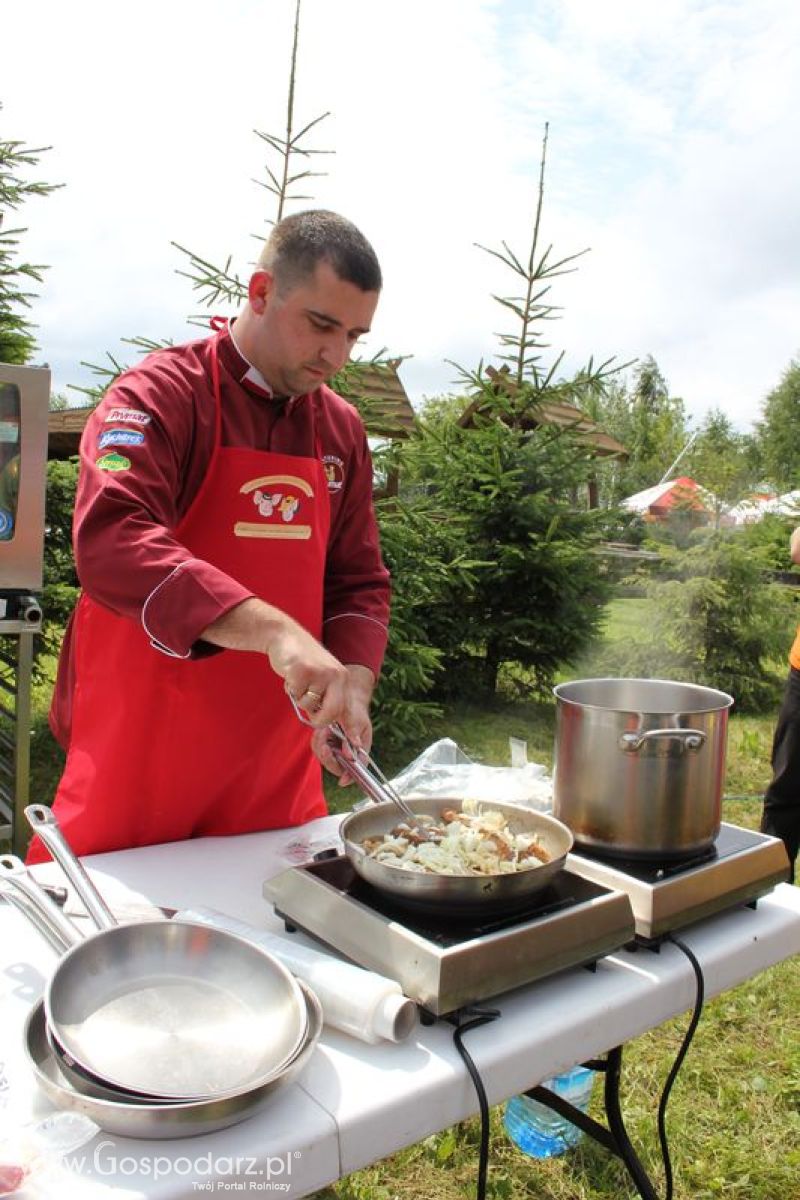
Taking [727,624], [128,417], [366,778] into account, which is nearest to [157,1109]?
[366,778]

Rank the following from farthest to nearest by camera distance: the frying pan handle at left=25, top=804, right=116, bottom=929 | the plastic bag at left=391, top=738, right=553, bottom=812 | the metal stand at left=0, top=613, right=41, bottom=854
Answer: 1. the metal stand at left=0, top=613, right=41, bottom=854
2. the plastic bag at left=391, top=738, right=553, bottom=812
3. the frying pan handle at left=25, top=804, right=116, bottom=929

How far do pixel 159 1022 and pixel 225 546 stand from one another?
3.26 ft

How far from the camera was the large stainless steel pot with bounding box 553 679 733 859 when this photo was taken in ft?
4.47

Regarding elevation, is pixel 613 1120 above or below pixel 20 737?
below

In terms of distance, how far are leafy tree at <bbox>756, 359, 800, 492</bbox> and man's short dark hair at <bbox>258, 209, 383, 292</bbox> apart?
3886 centimetres

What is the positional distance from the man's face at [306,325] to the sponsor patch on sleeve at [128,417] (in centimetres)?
31

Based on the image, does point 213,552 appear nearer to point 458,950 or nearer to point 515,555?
point 458,950

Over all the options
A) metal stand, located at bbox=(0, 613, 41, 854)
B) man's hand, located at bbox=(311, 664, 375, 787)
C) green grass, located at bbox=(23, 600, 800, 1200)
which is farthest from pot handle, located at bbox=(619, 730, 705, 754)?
metal stand, located at bbox=(0, 613, 41, 854)

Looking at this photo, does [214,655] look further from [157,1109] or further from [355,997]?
[157,1109]

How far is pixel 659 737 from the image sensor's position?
1352 millimetres

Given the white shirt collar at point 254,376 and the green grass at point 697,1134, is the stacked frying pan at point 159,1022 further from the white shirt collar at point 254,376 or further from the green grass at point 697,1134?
the green grass at point 697,1134

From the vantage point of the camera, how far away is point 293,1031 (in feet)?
3.30

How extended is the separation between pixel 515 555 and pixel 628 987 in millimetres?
5198

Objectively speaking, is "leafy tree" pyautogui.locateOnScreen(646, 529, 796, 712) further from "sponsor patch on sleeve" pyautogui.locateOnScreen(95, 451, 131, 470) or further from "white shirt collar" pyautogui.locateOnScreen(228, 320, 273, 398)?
"sponsor patch on sleeve" pyautogui.locateOnScreen(95, 451, 131, 470)
